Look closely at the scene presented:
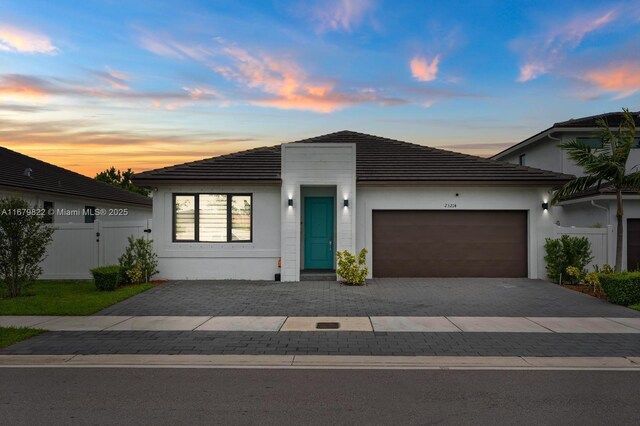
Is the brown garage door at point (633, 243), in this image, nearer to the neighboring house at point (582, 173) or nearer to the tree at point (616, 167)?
the neighboring house at point (582, 173)

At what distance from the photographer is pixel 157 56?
53.5 ft

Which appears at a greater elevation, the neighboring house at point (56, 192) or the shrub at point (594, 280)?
the neighboring house at point (56, 192)

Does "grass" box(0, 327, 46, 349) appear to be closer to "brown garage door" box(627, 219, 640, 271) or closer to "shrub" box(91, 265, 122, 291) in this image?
"shrub" box(91, 265, 122, 291)

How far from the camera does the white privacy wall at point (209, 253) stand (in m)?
16.1

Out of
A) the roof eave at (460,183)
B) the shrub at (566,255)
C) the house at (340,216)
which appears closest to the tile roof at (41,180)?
the house at (340,216)

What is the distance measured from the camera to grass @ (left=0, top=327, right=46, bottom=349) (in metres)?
7.89

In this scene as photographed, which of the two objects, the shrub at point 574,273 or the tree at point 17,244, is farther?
the shrub at point 574,273

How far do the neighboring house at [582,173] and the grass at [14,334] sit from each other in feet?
57.3

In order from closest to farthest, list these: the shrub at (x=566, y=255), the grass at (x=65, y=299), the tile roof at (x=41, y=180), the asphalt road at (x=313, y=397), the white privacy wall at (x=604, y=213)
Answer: the asphalt road at (x=313, y=397)
the grass at (x=65, y=299)
the shrub at (x=566, y=255)
the white privacy wall at (x=604, y=213)
the tile roof at (x=41, y=180)

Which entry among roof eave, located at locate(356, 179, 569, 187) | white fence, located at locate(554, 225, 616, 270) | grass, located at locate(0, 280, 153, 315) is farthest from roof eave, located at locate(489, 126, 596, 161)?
grass, located at locate(0, 280, 153, 315)

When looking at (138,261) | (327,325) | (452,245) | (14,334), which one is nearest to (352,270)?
(452,245)

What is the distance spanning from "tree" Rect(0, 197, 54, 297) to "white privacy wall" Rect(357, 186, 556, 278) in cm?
1026

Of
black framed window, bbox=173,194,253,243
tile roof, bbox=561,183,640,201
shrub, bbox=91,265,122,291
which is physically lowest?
shrub, bbox=91,265,122,291

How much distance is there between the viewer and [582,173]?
2245cm
